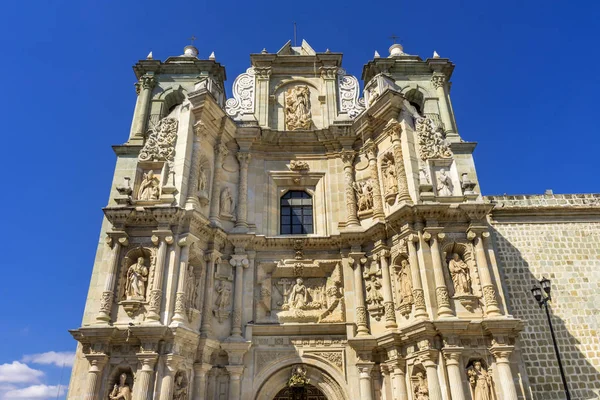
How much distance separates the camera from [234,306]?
564 inches

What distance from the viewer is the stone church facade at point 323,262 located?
1215 cm

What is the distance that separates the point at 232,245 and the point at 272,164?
12.7ft

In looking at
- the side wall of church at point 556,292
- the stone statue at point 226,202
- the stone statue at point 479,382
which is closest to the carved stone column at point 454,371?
the stone statue at point 479,382

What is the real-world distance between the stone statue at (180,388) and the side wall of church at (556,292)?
34.5 ft

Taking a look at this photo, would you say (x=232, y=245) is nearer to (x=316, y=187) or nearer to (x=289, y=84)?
(x=316, y=187)

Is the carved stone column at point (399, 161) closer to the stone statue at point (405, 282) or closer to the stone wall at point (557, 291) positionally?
the stone statue at point (405, 282)

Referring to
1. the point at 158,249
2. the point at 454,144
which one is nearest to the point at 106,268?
the point at 158,249

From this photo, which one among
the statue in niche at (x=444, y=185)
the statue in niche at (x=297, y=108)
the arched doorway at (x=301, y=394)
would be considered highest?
the statue in niche at (x=297, y=108)

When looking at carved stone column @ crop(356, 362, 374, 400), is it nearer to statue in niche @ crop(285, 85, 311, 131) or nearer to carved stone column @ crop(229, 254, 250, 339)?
carved stone column @ crop(229, 254, 250, 339)

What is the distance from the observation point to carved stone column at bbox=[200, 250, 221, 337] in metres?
13.3

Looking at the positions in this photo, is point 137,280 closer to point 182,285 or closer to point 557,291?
point 182,285

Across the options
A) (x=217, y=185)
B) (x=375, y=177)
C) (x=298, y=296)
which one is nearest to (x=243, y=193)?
(x=217, y=185)

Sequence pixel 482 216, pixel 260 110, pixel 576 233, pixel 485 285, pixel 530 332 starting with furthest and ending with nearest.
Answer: pixel 260 110
pixel 576 233
pixel 530 332
pixel 482 216
pixel 485 285

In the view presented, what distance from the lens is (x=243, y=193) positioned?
16.2 metres
